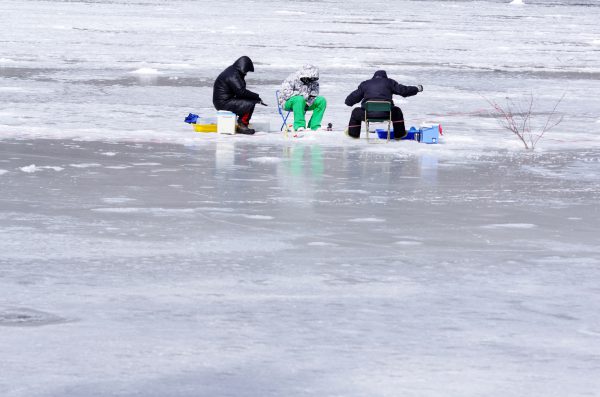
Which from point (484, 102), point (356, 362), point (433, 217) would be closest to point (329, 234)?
point (433, 217)

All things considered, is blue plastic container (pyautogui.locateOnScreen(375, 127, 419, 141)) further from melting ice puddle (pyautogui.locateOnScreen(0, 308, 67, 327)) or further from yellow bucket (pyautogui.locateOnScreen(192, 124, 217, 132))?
melting ice puddle (pyautogui.locateOnScreen(0, 308, 67, 327))

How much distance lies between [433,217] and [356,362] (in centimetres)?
430

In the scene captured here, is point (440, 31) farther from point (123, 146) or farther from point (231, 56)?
point (123, 146)

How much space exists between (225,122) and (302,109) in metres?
1.02

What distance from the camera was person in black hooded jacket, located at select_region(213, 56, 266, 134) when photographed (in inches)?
617

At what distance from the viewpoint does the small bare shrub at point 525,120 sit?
15.6m

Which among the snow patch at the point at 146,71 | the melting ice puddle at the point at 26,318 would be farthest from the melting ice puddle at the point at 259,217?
the snow patch at the point at 146,71

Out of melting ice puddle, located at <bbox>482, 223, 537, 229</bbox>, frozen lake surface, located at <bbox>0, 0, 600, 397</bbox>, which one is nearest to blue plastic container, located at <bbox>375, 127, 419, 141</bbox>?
frozen lake surface, located at <bbox>0, 0, 600, 397</bbox>

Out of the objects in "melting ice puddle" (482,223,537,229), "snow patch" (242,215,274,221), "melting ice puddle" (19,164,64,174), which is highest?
"melting ice puddle" (19,164,64,174)

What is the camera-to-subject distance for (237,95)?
15.9 meters

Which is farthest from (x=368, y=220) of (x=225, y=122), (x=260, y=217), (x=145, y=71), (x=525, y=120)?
(x=145, y=71)

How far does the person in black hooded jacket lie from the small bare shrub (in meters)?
3.06

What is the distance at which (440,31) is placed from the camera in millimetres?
46719

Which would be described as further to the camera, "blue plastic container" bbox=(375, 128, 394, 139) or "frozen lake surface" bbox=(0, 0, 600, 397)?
"blue plastic container" bbox=(375, 128, 394, 139)
